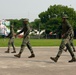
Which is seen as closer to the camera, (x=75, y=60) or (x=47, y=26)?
(x=75, y=60)

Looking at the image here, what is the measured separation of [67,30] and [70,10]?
9844 centimetres

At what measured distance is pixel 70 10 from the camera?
361 ft

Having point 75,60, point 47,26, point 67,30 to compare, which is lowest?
point 47,26

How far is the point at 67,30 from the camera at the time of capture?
12430mm

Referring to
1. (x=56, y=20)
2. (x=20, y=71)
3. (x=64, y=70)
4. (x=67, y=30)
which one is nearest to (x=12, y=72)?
(x=20, y=71)

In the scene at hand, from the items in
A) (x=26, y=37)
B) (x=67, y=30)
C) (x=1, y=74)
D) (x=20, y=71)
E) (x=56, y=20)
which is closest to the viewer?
(x=1, y=74)

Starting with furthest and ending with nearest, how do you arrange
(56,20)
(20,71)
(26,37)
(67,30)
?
(56,20), (26,37), (67,30), (20,71)

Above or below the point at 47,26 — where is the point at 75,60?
above

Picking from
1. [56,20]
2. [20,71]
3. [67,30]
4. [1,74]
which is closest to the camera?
[1,74]

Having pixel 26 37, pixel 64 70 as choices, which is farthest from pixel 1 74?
pixel 26 37

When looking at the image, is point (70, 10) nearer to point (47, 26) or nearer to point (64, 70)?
point (47, 26)

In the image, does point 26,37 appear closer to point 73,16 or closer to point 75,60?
point 75,60

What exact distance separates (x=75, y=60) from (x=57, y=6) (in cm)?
9995

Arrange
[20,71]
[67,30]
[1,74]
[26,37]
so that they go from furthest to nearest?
[26,37] → [67,30] → [20,71] → [1,74]
